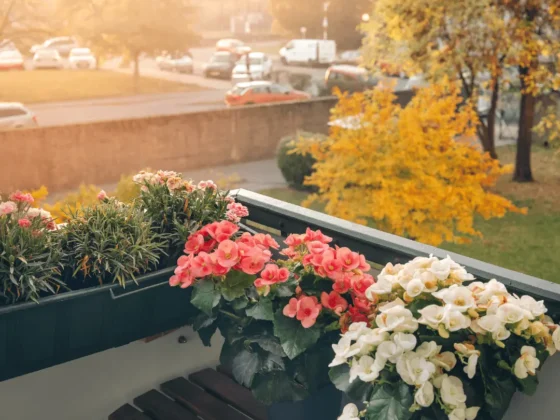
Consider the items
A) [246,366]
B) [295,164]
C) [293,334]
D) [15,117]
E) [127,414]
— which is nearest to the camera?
[293,334]

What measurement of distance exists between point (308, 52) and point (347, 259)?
1414 inches

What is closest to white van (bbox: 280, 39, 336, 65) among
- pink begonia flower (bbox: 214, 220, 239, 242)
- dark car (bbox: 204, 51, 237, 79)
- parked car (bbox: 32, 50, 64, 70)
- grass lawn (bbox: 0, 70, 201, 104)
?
dark car (bbox: 204, 51, 237, 79)

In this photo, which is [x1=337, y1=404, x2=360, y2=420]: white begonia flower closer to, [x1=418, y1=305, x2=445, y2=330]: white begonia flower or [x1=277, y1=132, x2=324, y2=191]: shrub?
[x1=418, y1=305, x2=445, y2=330]: white begonia flower

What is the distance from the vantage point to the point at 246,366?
250cm

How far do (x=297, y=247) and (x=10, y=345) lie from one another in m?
1.08

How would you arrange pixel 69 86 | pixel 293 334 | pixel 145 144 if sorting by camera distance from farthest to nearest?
pixel 69 86, pixel 145 144, pixel 293 334

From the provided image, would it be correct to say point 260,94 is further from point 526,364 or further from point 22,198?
point 526,364

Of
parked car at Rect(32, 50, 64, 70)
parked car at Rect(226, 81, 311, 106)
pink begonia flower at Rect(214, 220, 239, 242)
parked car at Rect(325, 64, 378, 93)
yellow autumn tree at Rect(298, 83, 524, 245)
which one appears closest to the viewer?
pink begonia flower at Rect(214, 220, 239, 242)

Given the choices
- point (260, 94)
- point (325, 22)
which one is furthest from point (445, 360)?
point (325, 22)

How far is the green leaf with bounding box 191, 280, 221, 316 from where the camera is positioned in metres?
2.56

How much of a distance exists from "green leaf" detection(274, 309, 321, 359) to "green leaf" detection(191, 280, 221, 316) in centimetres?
25

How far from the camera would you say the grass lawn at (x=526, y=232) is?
9148 millimetres

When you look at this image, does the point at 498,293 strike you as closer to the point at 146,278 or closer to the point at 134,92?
the point at 146,278

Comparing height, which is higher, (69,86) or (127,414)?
(127,414)
